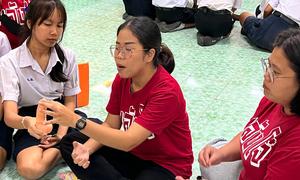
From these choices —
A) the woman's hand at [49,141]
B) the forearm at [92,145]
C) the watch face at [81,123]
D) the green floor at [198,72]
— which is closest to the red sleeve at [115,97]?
the forearm at [92,145]

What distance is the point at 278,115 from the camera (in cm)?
120

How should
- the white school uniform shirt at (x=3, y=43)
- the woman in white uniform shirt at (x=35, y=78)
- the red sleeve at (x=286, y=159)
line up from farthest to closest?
the white school uniform shirt at (x=3, y=43)
the woman in white uniform shirt at (x=35, y=78)
the red sleeve at (x=286, y=159)

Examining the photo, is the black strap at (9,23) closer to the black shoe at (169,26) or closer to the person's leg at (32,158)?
the person's leg at (32,158)

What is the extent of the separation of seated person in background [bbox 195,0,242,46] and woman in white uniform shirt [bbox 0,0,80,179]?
1778 millimetres

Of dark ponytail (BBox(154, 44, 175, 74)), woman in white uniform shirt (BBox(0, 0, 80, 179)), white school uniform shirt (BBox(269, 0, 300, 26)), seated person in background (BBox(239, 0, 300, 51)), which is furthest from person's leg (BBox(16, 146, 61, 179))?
white school uniform shirt (BBox(269, 0, 300, 26))

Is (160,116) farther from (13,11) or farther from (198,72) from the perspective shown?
(198,72)

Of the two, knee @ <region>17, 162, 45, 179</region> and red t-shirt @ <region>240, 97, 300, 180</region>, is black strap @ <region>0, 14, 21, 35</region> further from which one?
red t-shirt @ <region>240, 97, 300, 180</region>

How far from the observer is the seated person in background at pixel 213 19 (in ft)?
11.0

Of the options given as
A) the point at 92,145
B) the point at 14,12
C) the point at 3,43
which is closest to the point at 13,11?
the point at 14,12

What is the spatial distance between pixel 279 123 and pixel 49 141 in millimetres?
1022

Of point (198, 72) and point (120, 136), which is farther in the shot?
point (198, 72)

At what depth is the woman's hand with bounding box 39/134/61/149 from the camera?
1775 mm

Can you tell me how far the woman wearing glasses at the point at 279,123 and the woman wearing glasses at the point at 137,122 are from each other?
0.96ft

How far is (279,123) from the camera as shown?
1174 millimetres
